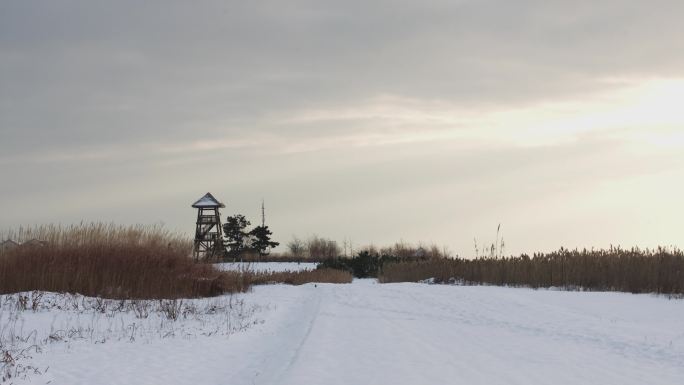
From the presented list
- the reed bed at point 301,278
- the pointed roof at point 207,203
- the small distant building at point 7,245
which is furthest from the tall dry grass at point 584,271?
the pointed roof at point 207,203

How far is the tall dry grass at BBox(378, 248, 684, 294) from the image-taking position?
52.3 feet

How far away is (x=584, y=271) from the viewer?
1784 centimetres

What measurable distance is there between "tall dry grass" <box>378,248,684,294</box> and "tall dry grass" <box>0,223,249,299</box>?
9316 mm

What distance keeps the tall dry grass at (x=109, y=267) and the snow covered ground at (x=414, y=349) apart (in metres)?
3.53

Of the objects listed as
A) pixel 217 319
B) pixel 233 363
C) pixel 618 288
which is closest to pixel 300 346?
pixel 233 363

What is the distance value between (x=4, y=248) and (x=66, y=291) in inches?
131

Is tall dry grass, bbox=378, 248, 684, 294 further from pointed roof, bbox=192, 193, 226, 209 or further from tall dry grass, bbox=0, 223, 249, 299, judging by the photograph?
pointed roof, bbox=192, 193, 226, 209

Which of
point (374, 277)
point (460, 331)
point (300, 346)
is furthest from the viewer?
point (374, 277)

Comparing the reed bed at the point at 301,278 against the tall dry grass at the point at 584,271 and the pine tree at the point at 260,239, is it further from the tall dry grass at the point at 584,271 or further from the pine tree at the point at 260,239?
the pine tree at the point at 260,239

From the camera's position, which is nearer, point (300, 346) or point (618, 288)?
point (300, 346)

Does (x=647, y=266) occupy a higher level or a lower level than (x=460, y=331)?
higher

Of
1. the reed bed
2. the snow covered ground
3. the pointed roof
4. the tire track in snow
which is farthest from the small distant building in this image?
the pointed roof

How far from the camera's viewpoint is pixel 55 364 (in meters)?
7.55

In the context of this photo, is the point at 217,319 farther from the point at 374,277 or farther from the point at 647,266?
the point at 374,277
